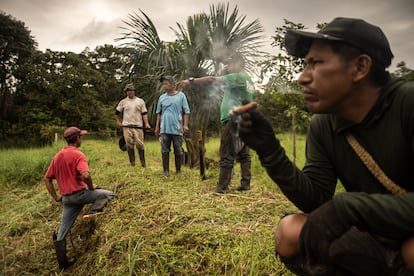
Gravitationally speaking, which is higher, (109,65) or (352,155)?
(109,65)

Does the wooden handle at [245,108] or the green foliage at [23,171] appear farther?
the green foliage at [23,171]

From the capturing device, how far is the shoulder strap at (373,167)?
1.22m

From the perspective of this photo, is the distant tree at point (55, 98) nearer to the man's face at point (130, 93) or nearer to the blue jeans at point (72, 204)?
the man's face at point (130, 93)

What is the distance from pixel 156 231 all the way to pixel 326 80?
2075 millimetres

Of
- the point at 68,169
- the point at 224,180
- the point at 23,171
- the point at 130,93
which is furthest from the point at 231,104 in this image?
the point at 23,171

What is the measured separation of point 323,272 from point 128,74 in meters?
8.06

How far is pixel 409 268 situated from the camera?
1.08 meters

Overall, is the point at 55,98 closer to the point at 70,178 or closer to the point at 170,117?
the point at 170,117

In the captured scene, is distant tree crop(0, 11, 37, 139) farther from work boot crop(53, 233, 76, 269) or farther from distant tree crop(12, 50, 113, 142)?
work boot crop(53, 233, 76, 269)

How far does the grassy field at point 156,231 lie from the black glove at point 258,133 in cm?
103

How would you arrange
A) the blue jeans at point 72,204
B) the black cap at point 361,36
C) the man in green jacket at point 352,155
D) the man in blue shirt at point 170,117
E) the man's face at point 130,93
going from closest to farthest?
the man in green jacket at point 352,155, the black cap at point 361,36, the blue jeans at point 72,204, the man in blue shirt at point 170,117, the man's face at point 130,93

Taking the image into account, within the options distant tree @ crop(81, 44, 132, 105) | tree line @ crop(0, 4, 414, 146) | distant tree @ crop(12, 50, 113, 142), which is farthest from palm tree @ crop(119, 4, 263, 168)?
distant tree @ crop(81, 44, 132, 105)

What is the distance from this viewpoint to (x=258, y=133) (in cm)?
128

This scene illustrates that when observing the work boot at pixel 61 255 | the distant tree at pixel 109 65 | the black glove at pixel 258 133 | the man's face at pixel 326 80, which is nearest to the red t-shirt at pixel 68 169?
the work boot at pixel 61 255
